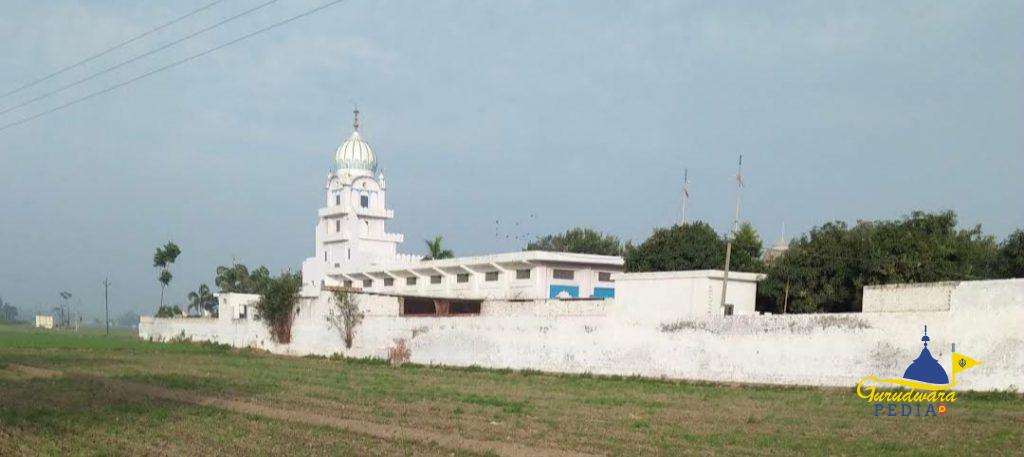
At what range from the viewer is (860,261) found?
35.7 m

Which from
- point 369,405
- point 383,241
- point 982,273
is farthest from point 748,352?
point 383,241

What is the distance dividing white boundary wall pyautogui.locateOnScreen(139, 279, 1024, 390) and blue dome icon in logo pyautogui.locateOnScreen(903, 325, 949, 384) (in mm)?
172

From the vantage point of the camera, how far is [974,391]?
25.5 metres

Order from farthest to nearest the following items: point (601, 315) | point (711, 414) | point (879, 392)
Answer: point (601, 315), point (879, 392), point (711, 414)

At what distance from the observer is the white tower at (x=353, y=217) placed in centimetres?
7506

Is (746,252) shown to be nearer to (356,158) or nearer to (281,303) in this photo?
(281,303)

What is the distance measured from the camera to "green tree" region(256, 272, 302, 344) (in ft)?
186

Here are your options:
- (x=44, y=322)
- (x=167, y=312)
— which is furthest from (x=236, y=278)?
(x=44, y=322)

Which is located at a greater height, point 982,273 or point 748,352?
point 982,273

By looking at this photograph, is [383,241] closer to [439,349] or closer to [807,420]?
[439,349]

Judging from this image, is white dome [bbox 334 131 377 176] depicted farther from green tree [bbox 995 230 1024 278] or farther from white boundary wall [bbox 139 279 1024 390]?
green tree [bbox 995 230 1024 278]

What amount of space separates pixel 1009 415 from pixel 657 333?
14737 millimetres

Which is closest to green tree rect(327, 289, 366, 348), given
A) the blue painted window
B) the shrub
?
the shrub

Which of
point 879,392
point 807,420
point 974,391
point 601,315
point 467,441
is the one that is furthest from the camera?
point 601,315
